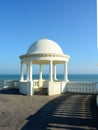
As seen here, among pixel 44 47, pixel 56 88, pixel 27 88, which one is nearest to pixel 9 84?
pixel 27 88

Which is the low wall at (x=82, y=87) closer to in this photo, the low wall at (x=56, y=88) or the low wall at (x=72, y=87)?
the low wall at (x=72, y=87)

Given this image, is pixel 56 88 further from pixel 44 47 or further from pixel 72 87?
pixel 44 47

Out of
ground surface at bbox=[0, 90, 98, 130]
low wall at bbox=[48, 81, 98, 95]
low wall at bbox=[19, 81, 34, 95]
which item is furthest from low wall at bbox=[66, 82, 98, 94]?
ground surface at bbox=[0, 90, 98, 130]

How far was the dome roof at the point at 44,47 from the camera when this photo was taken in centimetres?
2189

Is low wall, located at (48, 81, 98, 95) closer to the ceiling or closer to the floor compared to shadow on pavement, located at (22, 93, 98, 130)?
closer to the ceiling

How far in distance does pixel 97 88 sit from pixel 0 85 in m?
12.4

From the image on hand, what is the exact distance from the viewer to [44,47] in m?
22.0

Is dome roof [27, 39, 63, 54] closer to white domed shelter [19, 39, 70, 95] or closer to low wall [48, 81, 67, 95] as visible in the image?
white domed shelter [19, 39, 70, 95]

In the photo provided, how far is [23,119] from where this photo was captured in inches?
400

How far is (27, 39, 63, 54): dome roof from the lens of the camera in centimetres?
2189

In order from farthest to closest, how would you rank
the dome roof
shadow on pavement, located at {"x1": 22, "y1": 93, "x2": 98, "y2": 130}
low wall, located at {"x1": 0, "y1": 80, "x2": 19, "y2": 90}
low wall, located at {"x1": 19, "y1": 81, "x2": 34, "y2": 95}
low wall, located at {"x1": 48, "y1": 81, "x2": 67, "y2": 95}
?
1. low wall, located at {"x1": 0, "y1": 80, "x2": 19, "y2": 90}
2. the dome roof
3. low wall, located at {"x1": 19, "y1": 81, "x2": 34, "y2": 95}
4. low wall, located at {"x1": 48, "y1": 81, "x2": 67, "y2": 95}
5. shadow on pavement, located at {"x1": 22, "y1": 93, "x2": 98, "y2": 130}

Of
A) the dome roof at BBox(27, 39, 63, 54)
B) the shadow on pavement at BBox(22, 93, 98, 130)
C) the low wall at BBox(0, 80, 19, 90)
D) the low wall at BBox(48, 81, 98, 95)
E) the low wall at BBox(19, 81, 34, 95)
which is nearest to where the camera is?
the shadow on pavement at BBox(22, 93, 98, 130)

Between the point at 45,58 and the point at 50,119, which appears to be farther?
the point at 45,58

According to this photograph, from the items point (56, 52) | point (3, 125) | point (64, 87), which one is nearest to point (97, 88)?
point (64, 87)
